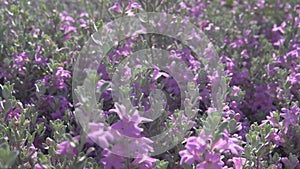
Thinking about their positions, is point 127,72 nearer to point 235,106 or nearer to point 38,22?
point 235,106

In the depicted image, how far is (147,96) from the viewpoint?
2898 mm

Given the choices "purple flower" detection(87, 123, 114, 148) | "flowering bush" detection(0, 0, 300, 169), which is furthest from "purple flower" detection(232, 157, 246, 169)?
"purple flower" detection(87, 123, 114, 148)

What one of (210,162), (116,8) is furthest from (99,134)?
(116,8)

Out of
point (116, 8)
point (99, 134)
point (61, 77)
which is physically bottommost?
point (61, 77)

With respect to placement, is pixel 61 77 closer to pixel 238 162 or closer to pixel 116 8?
pixel 116 8

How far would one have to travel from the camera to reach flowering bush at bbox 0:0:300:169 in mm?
2096

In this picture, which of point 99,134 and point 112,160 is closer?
point 99,134

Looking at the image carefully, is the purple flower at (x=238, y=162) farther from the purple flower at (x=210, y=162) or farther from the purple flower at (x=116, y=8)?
the purple flower at (x=116, y=8)

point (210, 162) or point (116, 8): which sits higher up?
point (116, 8)

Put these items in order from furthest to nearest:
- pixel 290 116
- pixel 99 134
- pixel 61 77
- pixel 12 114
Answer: pixel 61 77, pixel 290 116, pixel 12 114, pixel 99 134

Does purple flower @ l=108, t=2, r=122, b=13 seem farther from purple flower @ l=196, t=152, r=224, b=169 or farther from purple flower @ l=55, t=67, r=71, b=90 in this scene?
purple flower @ l=196, t=152, r=224, b=169

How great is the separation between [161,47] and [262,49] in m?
0.87

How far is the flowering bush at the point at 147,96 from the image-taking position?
6.88 feet

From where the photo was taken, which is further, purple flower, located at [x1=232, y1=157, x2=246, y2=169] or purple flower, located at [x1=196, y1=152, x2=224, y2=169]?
purple flower, located at [x1=232, y1=157, x2=246, y2=169]
